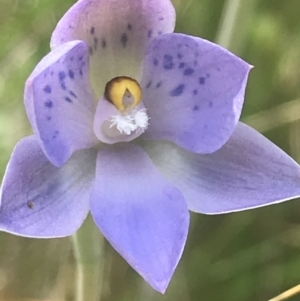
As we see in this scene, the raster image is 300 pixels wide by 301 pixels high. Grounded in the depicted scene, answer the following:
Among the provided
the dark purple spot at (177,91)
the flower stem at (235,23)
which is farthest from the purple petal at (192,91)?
the flower stem at (235,23)

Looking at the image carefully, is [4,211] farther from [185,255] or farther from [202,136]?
[185,255]

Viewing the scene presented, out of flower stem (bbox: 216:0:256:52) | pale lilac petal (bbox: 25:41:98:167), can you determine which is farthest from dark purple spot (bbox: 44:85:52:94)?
flower stem (bbox: 216:0:256:52)

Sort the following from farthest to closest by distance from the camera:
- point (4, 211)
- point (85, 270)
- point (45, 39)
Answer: point (45, 39), point (85, 270), point (4, 211)

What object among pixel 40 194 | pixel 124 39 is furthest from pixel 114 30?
pixel 40 194

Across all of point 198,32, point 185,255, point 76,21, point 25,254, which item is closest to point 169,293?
point 185,255

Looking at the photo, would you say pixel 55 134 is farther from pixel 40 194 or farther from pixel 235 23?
pixel 235 23
